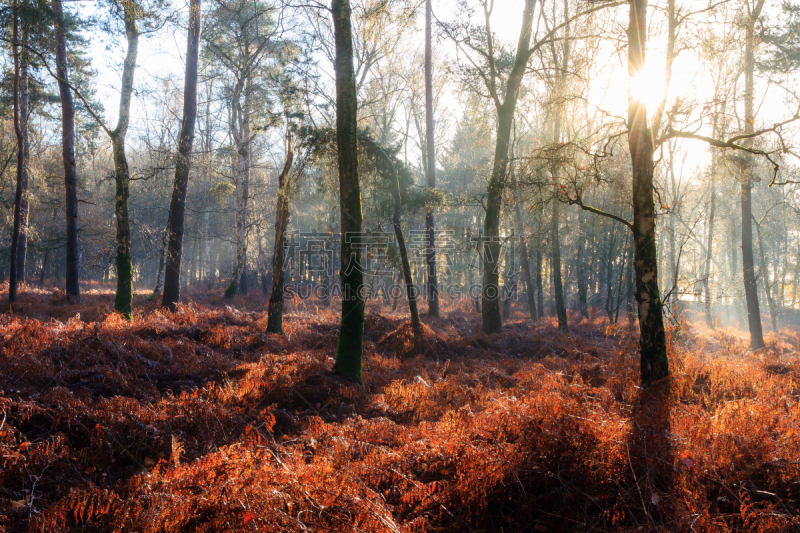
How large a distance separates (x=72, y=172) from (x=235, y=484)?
47.1 ft

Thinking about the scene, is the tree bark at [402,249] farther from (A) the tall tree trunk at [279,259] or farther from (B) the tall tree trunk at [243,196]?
(B) the tall tree trunk at [243,196]

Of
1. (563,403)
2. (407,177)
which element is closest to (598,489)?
(563,403)

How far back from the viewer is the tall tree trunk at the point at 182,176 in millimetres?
12453

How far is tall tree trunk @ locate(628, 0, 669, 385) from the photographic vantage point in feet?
17.9

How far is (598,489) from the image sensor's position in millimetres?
3010

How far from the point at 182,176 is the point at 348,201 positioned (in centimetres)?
834

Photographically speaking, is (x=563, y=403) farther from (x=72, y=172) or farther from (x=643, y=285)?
(x=72, y=172)

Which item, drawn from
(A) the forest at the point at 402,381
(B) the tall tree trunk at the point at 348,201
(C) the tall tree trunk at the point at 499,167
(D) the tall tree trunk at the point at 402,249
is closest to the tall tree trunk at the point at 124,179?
(A) the forest at the point at 402,381

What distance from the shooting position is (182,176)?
1254cm

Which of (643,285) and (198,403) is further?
(643,285)

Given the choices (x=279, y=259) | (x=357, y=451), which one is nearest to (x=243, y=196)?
(x=279, y=259)

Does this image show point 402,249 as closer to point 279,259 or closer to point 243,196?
point 279,259

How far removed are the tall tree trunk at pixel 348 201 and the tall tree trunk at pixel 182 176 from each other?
765 cm

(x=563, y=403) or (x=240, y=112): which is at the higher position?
(x=240, y=112)
